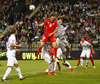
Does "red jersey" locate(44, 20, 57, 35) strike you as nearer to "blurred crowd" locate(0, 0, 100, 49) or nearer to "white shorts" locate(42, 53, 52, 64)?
"white shorts" locate(42, 53, 52, 64)

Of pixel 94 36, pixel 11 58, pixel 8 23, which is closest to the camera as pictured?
pixel 11 58

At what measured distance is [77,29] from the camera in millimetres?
31078

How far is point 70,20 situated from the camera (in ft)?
108

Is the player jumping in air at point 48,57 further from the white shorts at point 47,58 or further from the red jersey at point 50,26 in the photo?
the red jersey at point 50,26

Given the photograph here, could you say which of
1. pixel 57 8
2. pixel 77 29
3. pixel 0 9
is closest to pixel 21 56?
pixel 77 29

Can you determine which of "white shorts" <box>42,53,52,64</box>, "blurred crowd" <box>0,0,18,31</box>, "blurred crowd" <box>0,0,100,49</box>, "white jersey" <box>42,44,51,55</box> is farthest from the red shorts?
"blurred crowd" <box>0,0,18,31</box>

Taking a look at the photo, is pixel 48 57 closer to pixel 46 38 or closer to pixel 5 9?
pixel 46 38

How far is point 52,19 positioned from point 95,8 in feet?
70.7

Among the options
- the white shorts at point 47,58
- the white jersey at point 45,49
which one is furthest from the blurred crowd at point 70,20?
the white shorts at point 47,58

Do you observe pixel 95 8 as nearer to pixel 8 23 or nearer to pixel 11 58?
pixel 8 23

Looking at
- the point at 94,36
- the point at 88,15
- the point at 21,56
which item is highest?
the point at 88,15

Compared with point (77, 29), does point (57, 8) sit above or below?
above

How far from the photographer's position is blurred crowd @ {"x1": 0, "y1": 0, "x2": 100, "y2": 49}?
30312 mm

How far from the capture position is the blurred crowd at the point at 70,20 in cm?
3031
